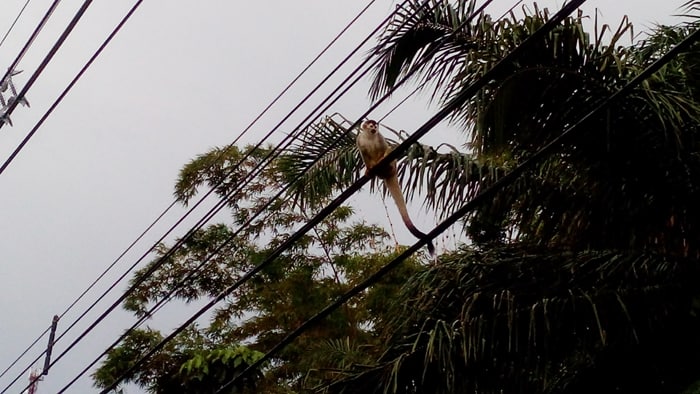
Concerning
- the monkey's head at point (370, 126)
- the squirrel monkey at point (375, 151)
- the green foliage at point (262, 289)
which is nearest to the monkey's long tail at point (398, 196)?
the squirrel monkey at point (375, 151)

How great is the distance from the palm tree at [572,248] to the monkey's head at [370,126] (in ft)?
1.57

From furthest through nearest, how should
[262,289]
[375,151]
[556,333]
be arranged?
[262,289], [375,151], [556,333]

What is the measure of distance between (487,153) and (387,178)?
0.60m

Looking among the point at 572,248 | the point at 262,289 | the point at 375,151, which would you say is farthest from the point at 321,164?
the point at 262,289

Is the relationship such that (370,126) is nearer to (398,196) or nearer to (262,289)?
(398,196)

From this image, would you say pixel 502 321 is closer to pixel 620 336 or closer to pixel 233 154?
pixel 620 336

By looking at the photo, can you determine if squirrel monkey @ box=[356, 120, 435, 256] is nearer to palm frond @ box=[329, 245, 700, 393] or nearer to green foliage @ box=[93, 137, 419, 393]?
palm frond @ box=[329, 245, 700, 393]

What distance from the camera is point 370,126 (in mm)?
4336

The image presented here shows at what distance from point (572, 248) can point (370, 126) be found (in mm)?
1376

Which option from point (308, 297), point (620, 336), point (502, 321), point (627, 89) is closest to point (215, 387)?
point (308, 297)

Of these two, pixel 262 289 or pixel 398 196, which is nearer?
pixel 398 196

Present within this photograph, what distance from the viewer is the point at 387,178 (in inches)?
166

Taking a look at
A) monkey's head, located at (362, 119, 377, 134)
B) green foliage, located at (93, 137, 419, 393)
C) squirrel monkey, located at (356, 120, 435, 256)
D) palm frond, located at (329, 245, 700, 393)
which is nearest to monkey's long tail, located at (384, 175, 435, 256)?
squirrel monkey, located at (356, 120, 435, 256)

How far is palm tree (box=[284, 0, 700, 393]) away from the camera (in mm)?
3684
